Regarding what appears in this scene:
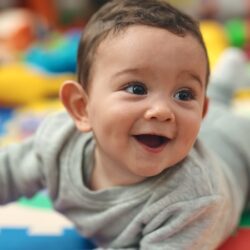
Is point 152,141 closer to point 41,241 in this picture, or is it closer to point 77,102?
point 77,102

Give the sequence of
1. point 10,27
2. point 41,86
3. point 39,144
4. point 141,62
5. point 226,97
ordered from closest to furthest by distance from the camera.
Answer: point 141,62
point 39,144
point 226,97
point 41,86
point 10,27

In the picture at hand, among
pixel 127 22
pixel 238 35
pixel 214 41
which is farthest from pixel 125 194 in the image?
pixel 238 35

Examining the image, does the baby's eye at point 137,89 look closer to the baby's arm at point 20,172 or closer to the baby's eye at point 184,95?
the baby's eye at point 184,95

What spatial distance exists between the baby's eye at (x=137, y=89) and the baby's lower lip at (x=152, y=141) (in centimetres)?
5

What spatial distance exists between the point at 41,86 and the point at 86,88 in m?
0.84

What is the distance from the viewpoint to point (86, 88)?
72 centimetres

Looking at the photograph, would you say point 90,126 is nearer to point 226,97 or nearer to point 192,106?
point 192,106

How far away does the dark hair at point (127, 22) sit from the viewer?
656 millimetres

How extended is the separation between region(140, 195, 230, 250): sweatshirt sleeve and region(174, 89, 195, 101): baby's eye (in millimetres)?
131

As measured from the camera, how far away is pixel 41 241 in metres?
0.84

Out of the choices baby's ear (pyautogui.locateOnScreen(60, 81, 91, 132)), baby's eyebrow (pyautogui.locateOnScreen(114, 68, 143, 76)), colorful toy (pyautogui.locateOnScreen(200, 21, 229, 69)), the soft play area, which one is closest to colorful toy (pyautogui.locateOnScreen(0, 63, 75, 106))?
the soft play area

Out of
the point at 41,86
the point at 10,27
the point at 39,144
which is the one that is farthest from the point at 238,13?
the point at 39,144

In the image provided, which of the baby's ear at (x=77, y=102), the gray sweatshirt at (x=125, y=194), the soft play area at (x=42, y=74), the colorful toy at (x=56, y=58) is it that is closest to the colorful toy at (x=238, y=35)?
the soft play area at (x=42, y=74)

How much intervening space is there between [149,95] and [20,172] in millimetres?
298
